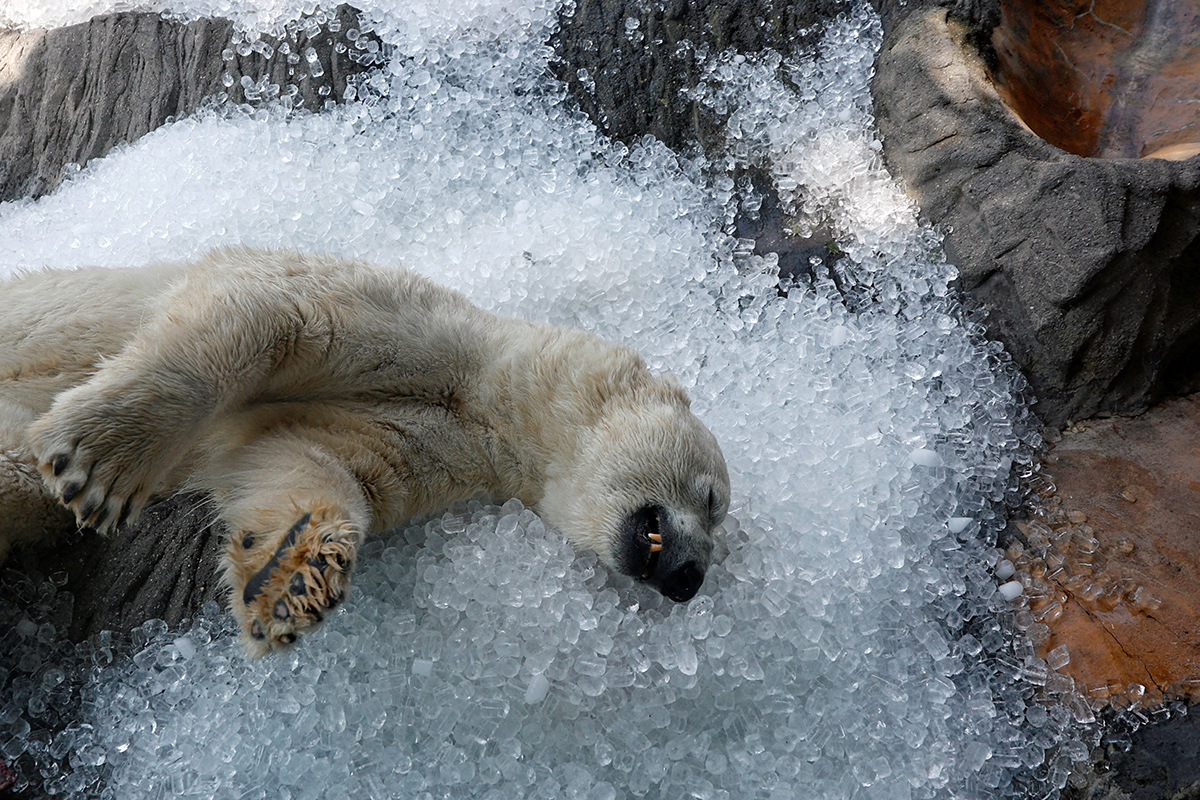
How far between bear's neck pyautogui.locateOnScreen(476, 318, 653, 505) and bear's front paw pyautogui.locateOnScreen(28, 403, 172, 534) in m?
0.99

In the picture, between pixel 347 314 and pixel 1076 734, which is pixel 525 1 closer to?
pixel 347 314

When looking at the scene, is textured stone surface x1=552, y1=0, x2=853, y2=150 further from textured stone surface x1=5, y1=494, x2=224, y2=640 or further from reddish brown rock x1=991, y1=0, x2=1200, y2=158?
textured stone surface x1=5, y1=494, x2=224, y2=640

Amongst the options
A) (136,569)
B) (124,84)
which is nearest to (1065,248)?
(136,569)

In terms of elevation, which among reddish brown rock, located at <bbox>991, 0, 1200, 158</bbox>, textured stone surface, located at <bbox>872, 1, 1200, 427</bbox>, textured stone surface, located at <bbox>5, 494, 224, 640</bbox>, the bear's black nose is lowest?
textured stone surface, located at <bbox>5, 494, 224, 640</bbox>

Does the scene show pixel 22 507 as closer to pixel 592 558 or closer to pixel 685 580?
pixel 592 558

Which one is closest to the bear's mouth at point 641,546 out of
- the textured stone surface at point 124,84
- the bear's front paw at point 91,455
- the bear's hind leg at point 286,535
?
the bear's hind leg at point 286,535

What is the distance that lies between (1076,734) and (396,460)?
227cm

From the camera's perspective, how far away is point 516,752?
87.2 inches

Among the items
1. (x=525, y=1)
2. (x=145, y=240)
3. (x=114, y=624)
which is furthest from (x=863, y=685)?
(x=525, y=1)

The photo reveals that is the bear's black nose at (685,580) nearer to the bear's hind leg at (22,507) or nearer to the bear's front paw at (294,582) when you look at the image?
the bear's front paw at (294,582)

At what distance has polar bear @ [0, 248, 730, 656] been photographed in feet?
6.28

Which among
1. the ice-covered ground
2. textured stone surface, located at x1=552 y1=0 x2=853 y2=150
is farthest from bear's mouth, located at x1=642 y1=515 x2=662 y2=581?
textured stone surface, located at x1=552 y1=0 x2=853 y2=150

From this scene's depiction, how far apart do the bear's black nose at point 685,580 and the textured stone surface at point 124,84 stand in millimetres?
3163

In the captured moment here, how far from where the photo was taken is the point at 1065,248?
3.02 meters
